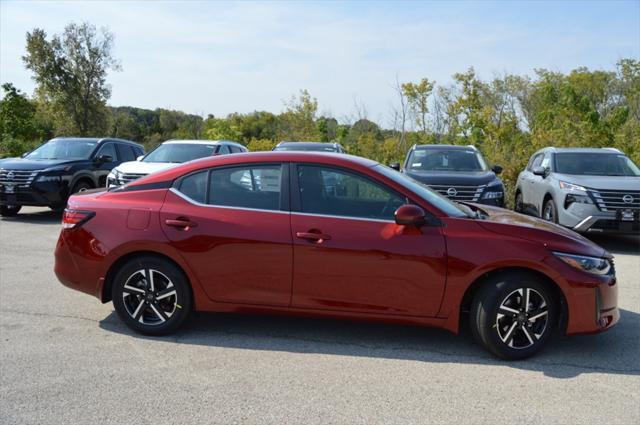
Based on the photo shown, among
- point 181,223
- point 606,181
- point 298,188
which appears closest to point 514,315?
point 298,188

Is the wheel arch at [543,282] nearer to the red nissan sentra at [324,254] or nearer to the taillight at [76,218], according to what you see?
the red nissan sentra at [324,254]

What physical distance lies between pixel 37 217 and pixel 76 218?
8.70 meters

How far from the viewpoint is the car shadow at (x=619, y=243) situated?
9.95 metres

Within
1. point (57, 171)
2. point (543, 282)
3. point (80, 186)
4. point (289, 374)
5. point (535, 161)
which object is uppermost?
point (535, 161)

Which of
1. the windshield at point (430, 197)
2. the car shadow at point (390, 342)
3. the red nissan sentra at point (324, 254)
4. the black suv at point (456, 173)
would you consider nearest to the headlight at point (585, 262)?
the red nissan sentra at point (324, 254)

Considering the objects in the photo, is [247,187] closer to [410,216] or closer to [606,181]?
[410,216]

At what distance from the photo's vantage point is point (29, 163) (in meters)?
12.3

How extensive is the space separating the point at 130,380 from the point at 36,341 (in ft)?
4.15

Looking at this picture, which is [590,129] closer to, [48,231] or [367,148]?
[367,148]

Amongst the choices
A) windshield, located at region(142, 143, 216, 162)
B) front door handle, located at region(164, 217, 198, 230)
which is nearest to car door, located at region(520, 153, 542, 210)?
windshield, located at region(142, 143, 216, 162)

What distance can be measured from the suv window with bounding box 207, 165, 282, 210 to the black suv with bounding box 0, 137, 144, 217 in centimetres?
835

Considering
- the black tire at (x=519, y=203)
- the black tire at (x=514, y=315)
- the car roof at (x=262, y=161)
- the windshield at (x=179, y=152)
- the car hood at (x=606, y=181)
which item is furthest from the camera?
the black tire at (x=519, y=203)

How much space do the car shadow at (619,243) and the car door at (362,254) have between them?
21.2 ft

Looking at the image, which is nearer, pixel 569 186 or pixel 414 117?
pixel 569 186
